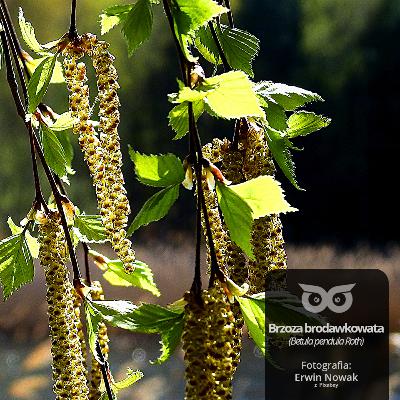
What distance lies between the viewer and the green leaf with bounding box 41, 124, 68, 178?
0.30 m

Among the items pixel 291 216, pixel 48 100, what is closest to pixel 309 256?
pixel 291 216

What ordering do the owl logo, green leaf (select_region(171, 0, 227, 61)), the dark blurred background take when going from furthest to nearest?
1. the dark blurred background
2. the owl logo
3. green leaf (select_region(171, 0, 227, 61))

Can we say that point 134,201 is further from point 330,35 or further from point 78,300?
point 78,300

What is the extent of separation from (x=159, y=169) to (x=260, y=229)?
2.6 inches

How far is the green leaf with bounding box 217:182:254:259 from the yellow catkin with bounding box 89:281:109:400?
12 centimetres

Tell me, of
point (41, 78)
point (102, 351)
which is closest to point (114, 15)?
point (41, 78)

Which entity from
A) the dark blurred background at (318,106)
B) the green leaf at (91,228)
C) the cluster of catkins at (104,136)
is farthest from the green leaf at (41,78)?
the dark blurred background at (318,106)

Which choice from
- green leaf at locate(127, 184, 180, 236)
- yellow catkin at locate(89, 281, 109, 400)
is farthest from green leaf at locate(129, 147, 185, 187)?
yellow catkin at locate(89, 281, 109, 400)

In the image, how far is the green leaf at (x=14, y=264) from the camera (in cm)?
30

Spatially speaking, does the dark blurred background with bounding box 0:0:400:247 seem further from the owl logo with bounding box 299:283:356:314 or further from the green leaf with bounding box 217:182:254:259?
the green leaf with bounding box 217:182:254:259

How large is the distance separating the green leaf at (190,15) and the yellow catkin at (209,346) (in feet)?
0.21

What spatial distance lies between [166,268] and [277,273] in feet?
6.90

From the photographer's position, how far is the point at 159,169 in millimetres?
203

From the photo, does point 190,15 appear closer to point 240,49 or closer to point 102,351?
point 240,49
